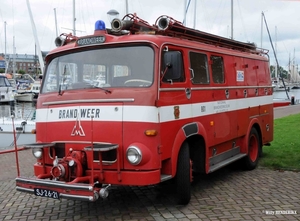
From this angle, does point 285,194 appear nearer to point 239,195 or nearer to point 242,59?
point 239,195

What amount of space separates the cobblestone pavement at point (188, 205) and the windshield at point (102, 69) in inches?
77.3

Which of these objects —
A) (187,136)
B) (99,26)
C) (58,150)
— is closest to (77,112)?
(58,150)

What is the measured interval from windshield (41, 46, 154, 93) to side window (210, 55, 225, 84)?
6.45ft

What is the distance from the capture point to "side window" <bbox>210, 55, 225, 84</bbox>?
7334mm

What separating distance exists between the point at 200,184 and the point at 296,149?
3994 millimetres

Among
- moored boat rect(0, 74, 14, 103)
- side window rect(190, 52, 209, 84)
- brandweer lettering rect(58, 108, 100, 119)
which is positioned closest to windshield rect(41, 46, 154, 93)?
brandweer lettering rect(58, 108, 100, 119)

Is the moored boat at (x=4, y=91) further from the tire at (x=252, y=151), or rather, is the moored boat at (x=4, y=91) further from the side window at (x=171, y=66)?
the side window at (x=171, y=66)

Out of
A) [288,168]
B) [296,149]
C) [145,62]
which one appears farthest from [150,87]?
[296,149]

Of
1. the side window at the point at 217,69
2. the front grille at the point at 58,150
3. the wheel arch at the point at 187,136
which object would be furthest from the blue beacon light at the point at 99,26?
the side window at the point at 217,69

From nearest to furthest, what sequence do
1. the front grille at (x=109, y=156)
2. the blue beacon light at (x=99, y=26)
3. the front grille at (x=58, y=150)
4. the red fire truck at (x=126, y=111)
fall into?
the red fire truck at (x=126, y=111)
the front grille at (x=109, y=156)
the front grille at (x=58, y=150)
the blue beacon light at (x=99, y=26)

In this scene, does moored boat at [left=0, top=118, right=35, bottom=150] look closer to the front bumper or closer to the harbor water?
the harbor water

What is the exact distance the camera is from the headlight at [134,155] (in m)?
5.33

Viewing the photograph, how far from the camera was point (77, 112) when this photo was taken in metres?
5.84

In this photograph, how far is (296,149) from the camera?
10.3m
